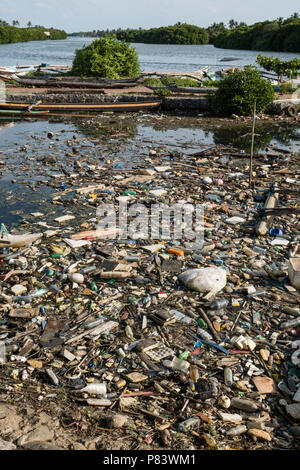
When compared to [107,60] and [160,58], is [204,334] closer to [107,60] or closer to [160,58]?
[107,60]

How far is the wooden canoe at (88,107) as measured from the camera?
1602 cm

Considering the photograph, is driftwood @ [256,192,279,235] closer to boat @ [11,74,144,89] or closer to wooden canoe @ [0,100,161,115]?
wooden canoe @ [0,100,161,115]

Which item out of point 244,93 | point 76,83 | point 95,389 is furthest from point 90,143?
point 76,83

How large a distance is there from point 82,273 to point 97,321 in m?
1.05

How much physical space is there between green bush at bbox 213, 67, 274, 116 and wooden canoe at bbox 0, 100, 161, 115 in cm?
305

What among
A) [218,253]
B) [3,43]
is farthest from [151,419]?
[3,43]

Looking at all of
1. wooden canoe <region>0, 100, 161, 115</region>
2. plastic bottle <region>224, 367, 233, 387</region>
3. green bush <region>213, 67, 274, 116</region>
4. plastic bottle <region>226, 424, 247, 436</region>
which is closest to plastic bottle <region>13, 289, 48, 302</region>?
plastic bottle <region>224, 367, 233, 387</region>

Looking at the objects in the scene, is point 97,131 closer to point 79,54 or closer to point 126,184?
point 126,184

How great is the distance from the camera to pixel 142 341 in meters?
3.61

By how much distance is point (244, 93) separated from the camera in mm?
16141

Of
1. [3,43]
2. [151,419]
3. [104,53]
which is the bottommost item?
[151,419]

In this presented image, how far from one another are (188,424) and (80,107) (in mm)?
16052

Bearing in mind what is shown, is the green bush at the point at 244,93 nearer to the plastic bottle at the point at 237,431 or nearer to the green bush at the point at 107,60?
the green bush at the point at 107,60
